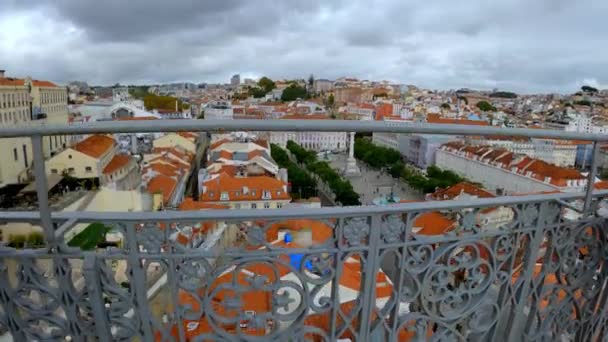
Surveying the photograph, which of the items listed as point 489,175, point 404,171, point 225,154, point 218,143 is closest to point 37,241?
point 225,154

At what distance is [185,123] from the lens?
4.50ft

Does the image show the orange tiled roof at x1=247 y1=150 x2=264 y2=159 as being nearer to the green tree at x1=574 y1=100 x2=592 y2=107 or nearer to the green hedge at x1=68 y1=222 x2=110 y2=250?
the green hedge at x1=68 y1=222 x2=110 y2=250

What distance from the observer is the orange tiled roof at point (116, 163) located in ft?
46.7

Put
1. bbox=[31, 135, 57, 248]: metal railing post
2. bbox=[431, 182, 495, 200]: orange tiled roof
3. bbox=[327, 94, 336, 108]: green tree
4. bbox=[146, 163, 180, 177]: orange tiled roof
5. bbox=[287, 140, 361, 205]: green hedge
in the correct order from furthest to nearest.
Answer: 1. bbox=[327, 94, 336, 108]: green tree
2. bbox=[287, 140, 361, 205]: green hedge
3. bbox=[146, 163, 180, 177]: orange tiled roof
4. bbox=[431, 182, 495, 200]: orange tiled roof
5. bbox=[31, 135, 57, 248]: metal railing post

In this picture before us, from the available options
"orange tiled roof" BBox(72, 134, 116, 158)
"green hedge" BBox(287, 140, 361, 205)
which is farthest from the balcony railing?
"green hedge" BBox(287, 140, 361, 205)

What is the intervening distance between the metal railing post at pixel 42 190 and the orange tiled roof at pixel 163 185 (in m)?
12.4

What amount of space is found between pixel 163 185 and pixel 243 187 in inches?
107

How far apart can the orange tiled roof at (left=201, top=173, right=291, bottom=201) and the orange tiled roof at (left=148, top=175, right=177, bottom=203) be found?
3.66ft

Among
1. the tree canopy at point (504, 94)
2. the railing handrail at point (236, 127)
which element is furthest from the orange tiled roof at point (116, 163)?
the tree canopy at point (504, 94)

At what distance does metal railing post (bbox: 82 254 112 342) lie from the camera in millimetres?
1389

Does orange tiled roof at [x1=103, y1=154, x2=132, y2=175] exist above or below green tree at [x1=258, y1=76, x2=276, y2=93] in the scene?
below

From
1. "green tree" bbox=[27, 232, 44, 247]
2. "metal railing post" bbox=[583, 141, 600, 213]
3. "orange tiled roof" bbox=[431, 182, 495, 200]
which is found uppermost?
"metal railing post" bbox=[583, 141, 600, 213]

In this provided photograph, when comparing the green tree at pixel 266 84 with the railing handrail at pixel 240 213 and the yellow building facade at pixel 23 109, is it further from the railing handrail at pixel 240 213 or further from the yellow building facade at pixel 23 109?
the railing handrail at pixel 240 213

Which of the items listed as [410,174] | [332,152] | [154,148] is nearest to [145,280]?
[154,148]
